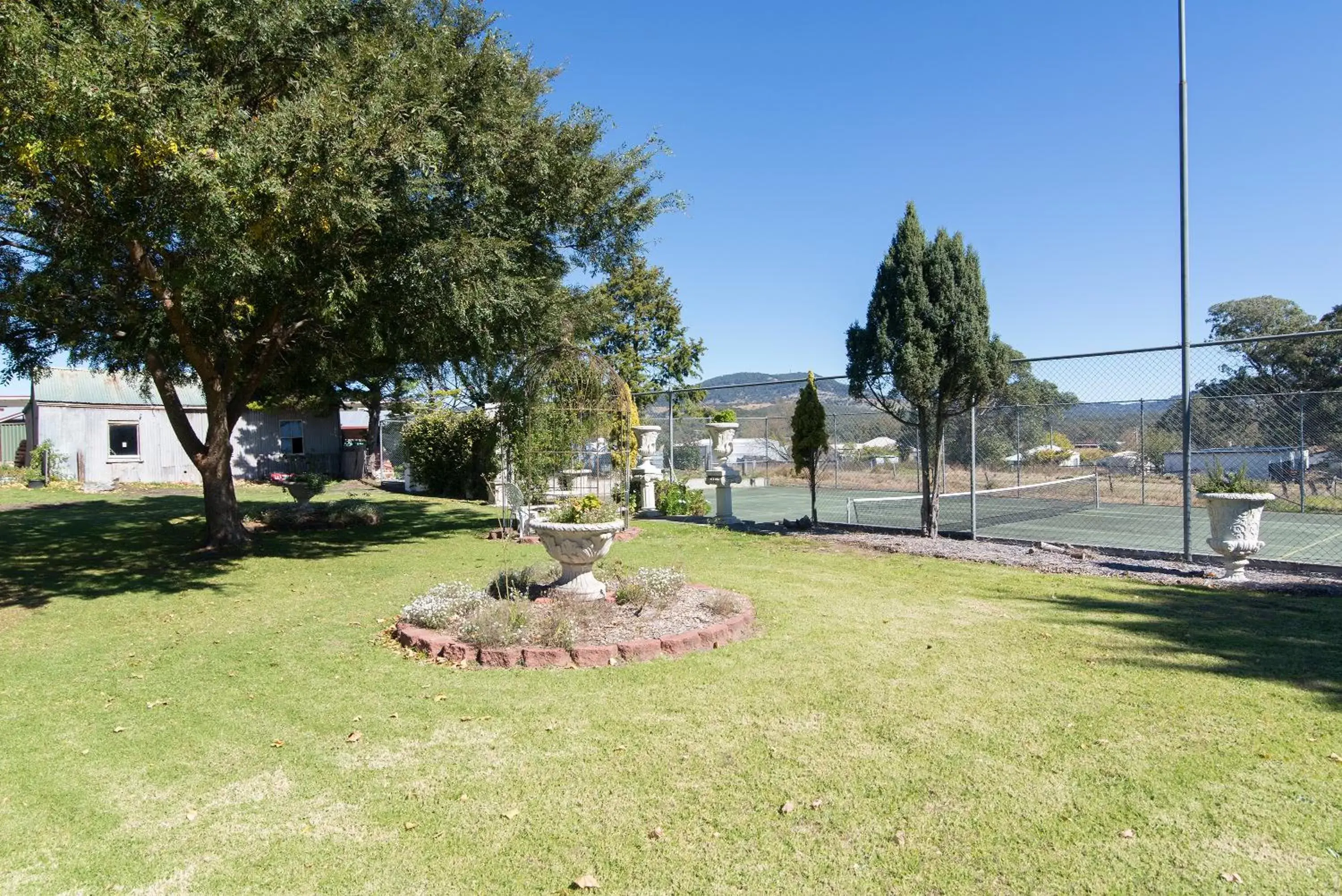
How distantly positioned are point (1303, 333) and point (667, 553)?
790cm

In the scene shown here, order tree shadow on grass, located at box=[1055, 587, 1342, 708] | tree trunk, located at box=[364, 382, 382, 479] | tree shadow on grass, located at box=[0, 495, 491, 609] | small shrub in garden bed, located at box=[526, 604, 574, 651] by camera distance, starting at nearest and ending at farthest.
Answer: tree shadow on grass, located at box=[1055, 587, 1342, 708]
small shrub in garden bed, located at box=[526, 604, 574, 651]
tree shadow on grass, located at box=[0, 495, 491, 609]
tree trunk, located at box=[364, 382, 382, 479]

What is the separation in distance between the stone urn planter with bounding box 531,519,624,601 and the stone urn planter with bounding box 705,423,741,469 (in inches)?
313

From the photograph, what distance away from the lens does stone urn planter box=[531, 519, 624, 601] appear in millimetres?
7195

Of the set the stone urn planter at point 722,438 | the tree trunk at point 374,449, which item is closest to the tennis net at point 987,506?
the stone urn planter at point 722,438

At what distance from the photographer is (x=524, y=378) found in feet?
45.6

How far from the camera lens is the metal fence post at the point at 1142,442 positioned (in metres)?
13.0

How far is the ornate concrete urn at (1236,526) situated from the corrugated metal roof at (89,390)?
80.2ft

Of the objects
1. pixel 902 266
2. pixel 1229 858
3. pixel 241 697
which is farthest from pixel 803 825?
pixel 902 266

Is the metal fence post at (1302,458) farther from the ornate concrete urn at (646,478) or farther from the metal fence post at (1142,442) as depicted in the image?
the ornate concrete urn at (646,478)

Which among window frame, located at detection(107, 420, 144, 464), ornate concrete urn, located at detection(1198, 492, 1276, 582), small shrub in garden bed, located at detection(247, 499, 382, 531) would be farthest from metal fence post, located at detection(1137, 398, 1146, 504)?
window frame, located at detection(107, 420, 144, 464)

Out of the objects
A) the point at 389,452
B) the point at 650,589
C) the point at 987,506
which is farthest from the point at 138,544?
the point at 389,452

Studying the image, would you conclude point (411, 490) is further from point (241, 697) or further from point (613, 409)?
point (241, 697)

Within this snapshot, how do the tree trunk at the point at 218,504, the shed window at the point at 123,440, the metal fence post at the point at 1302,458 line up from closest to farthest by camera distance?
the metal fence post at the point at 1302,458 → the tree trunk at the point at 218,504 → the shed window at the point at 123,440

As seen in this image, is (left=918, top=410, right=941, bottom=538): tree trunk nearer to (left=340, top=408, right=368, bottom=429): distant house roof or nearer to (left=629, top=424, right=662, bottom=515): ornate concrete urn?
(left=629, top=424, right=662, bottom=515): ornate concrete urn
